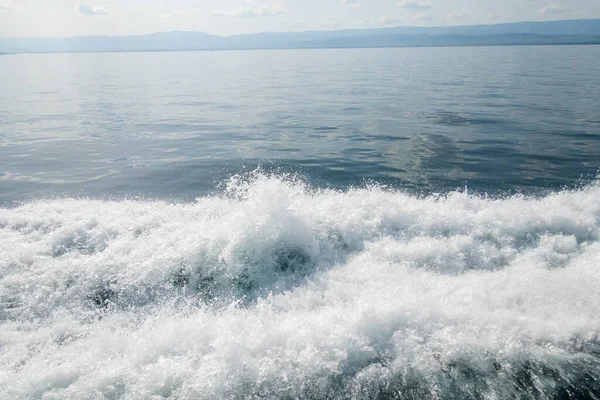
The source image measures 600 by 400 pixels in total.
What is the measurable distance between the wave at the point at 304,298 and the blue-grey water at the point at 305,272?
0.03 meters

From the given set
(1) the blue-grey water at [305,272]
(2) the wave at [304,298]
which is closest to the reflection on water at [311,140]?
(1) the blue-grey water at [305,272]

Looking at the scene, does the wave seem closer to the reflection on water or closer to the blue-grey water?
the blue-grey water

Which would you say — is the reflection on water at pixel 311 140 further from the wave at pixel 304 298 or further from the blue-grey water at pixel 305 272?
the wave at pixel 304 298

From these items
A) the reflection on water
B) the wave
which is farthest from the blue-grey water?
the reflection on water

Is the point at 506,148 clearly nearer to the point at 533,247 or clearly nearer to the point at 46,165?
the point at 533,247

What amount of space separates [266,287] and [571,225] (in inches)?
293

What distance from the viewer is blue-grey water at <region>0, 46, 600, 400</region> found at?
540 cm

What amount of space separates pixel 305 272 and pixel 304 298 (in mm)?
1111

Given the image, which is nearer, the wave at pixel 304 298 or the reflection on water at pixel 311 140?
the wave at pixel 304 298

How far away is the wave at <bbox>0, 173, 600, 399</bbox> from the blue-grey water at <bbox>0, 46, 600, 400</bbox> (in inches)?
1.4

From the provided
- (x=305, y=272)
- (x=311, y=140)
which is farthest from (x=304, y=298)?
(x=311, y=140)

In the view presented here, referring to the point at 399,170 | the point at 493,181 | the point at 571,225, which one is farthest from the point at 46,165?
the point at 571,225

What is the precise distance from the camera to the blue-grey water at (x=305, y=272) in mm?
5402

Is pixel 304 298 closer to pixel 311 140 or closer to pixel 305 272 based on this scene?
pixel 305 272
